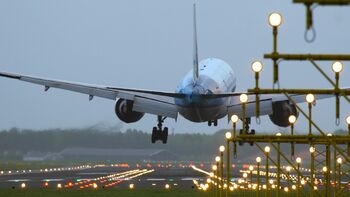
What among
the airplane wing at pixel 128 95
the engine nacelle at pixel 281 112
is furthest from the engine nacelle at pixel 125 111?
the engine nacelle at pixel 281 112

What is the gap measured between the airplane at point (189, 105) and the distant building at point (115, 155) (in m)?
66.8

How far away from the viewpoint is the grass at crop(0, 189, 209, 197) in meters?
46.1

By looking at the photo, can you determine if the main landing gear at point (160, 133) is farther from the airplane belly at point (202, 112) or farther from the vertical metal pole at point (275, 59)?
the vertical metal pole at point (275, 59)

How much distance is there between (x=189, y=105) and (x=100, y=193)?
14279mm

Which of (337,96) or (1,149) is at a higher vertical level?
(1,149)

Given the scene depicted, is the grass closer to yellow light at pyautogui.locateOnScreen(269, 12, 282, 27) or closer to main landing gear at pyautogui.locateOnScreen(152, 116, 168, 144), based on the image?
main landing gear at pyautogui.locateOnScreen(152, 116, 168, 144)

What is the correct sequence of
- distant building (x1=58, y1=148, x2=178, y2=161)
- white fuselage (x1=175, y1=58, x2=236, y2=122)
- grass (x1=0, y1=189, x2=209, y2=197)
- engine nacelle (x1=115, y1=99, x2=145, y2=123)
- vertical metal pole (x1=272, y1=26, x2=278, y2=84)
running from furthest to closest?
distant building (x1=58, y1=148, x2=178, y2=161) < engine nacelle (x1=115, y1=99, x2=145, y2=123) < white fuselage (x1=175, y1=58, x2=236, y2=122) < grass (x1=0, y1=189, x2=209, y2=197) < vertical metal pole (x1=272, y1=26, x2=278, y2=84)

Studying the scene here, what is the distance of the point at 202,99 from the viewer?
60031 millimetres

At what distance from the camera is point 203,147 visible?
113750mm

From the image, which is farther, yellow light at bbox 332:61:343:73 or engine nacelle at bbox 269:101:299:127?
engine nacelle at bbox 269:101:299:127

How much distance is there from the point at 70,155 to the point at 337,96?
130929 mm

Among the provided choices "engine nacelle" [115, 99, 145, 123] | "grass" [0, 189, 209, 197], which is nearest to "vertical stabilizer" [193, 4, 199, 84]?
"engine nacelle" [115, 99, 145, 123]

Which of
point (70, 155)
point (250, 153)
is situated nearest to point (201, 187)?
point (250, 153)

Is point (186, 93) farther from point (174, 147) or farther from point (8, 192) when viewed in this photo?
point (174, 147)
